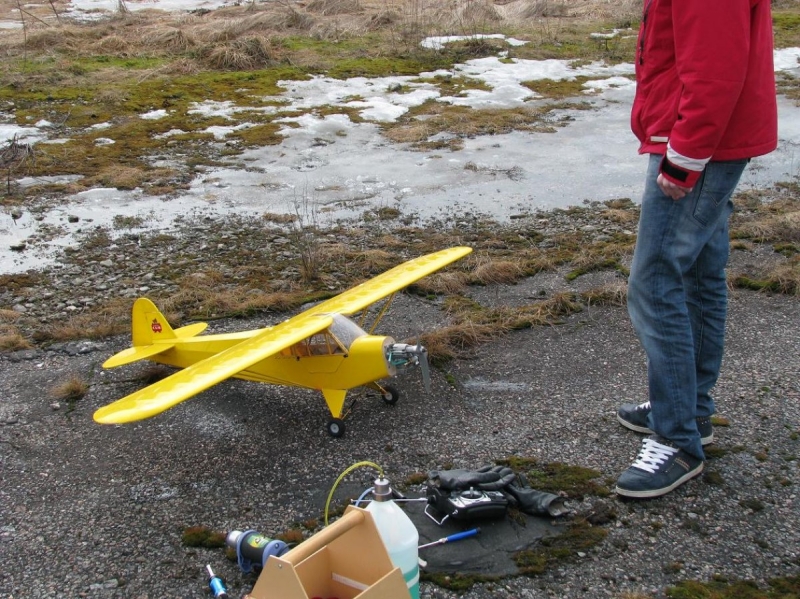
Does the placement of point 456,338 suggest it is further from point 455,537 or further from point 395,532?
point 395,532

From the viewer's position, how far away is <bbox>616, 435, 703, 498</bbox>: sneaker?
3.60 meters

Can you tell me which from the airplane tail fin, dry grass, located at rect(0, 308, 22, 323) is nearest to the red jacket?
the airplane tail fin

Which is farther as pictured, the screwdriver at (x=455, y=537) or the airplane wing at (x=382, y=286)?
the airplane wing at (x=382, y=286)

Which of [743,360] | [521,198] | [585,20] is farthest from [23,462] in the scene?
[585,20]

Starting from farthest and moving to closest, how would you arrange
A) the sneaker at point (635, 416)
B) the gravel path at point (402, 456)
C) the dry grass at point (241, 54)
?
the dry grass at point (241, 54), the sneaker at point (635, 416), the gravel path at point (402, 456)

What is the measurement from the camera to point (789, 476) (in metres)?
3.77

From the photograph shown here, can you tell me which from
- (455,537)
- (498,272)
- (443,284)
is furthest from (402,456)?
(498,272)

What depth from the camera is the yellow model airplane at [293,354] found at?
390 cm

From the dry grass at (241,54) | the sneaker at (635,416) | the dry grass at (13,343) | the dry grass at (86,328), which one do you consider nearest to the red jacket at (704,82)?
the sneaker at (635,416)

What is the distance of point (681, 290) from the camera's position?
355 cm

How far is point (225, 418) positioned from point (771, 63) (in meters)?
3.67

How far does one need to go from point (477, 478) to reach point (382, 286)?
6.77 feet

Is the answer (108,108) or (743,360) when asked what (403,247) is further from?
(108,108)

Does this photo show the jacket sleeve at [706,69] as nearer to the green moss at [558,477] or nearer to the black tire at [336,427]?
the green moss at [558,477]
